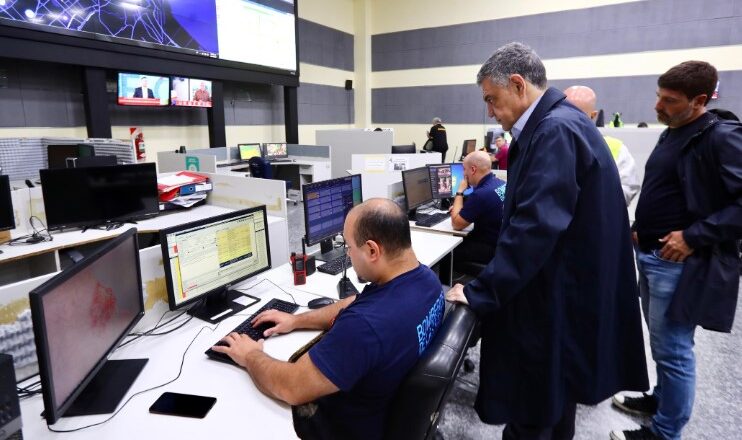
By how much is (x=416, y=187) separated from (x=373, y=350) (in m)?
2.61

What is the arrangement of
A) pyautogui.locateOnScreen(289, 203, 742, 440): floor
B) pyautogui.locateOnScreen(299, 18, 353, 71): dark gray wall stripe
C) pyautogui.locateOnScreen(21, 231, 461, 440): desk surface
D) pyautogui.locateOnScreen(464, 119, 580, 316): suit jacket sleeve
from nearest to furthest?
pyautogui.locateOnScreen(21, 231, 461, 440): desk surface
pyautogui.locateOnScreen(464, 119, 580, 316): suit jacket sleeve
pyautogui.locateOnScreen(289, 203, 742, 440): floor
pyautogui.locateOnScreen(299, 18, 353, 71): dark gray wall stripe

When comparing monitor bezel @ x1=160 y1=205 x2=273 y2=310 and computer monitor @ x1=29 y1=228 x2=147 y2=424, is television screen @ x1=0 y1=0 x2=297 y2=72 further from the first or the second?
computer monitor @ x1=29 y1=228 x2=147 y2=424

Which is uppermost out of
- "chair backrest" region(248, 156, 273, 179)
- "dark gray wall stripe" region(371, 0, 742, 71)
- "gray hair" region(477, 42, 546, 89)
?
"dark gray wall stripe" region(371, 0, 742, 71)

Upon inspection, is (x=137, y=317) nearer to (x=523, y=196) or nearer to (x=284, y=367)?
(x=284, y=367)

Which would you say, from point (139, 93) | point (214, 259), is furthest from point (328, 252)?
point (139, 93)

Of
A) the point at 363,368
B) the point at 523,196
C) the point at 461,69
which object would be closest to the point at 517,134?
the point at 523,196

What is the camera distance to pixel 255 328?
58.2 inches

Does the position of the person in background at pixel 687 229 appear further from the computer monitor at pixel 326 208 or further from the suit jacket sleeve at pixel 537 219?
the computer monitor at pixel 326 208

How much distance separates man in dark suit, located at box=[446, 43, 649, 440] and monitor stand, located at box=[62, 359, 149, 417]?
0.97 metres

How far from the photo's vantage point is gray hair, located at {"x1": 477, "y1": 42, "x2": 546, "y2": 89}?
1243mm

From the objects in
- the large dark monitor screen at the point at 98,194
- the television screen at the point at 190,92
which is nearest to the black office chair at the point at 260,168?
the television screen at the point at 190,92

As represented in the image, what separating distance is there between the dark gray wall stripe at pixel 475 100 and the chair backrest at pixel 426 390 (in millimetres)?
8211

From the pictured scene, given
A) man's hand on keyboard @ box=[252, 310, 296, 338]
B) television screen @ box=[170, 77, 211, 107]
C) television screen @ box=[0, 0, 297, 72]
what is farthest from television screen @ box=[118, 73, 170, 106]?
man's hand on keyboard @ box=[252, 310, 296, 338]

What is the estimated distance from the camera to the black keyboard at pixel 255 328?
1.32 metres
